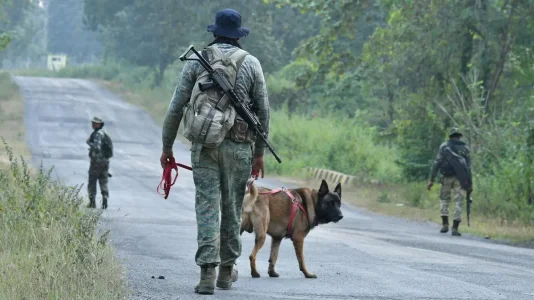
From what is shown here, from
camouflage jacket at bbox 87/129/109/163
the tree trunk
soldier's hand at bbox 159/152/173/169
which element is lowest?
camouflage jacket at bbox 87/129/109/163

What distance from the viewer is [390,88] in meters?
36.6

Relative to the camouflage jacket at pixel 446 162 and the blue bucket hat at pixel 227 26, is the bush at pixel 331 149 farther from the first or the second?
the blue bucket hat at pixel 227 26

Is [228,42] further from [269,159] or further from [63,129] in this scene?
[63,129]

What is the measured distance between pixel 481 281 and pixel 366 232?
8.06 metres

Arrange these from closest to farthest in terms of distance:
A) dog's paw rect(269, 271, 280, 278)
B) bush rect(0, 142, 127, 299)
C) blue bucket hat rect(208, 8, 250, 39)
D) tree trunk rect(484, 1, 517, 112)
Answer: bush rect(0, 142, 127, 299)
blue bucket hat rect(208, 8, 250, 39)
dog's paw rect(269, 271, 280, 278)
tree trunk rect(484, 1, 517, 112)

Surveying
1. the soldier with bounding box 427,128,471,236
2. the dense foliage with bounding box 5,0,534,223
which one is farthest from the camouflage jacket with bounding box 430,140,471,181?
the dense foliage with bounding box 5,0,534,223

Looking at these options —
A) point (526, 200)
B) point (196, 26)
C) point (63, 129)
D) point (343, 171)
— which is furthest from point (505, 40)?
point (196, 26)

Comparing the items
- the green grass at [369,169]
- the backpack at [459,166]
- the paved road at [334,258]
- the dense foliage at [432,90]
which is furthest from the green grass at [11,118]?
the backpack at [459,166]

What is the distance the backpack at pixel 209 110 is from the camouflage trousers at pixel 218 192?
19 cm

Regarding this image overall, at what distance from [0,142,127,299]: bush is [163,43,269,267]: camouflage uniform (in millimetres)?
785

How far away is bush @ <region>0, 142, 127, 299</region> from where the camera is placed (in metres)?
7.87

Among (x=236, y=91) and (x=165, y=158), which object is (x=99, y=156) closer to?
(x=165, y=158)

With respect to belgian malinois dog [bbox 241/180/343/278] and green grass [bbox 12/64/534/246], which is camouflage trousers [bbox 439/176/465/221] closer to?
green grass [bbox 12/64/534/246]

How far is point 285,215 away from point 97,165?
10629 millimetres
